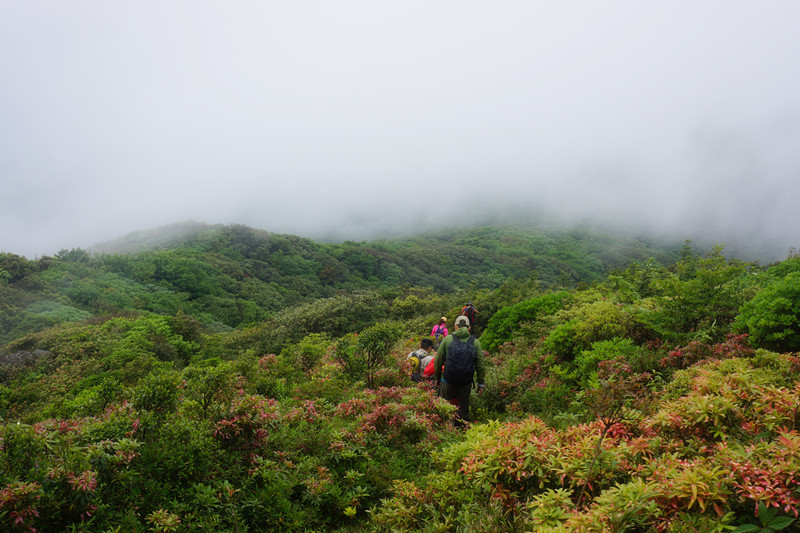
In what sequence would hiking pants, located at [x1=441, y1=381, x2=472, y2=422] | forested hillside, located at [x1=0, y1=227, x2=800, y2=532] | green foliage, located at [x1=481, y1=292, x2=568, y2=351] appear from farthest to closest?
1. green foliage, located at [x1=481, y1=292, x2=568, y2=351]
2. hiking pants, located at [x1=441, y1=381, x2=472, y2=422]
3. forested hillside, located at [x1=0, y1=227, x2=800, y2=532]

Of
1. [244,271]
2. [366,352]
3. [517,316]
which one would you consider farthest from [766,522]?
[244,271]

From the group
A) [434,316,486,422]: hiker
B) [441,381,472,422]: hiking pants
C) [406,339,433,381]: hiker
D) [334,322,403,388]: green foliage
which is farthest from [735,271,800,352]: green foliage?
[334,322,403,388]: green foliage

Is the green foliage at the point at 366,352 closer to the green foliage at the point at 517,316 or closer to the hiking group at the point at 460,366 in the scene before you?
the hiking group at the point at 460,366

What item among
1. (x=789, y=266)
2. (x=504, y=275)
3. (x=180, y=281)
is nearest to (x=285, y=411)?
(x=789, y=266)

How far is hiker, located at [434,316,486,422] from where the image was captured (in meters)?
6.09

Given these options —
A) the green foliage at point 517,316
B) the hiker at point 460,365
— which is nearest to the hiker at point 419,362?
the hiker at point 460,365

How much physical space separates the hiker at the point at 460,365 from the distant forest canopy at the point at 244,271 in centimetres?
1393

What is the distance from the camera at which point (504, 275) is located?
237 ft

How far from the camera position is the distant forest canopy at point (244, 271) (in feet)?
103

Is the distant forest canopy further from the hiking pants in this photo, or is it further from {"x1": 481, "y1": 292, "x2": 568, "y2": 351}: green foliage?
the hiking pants

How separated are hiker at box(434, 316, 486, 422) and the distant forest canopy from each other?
45.7 ft

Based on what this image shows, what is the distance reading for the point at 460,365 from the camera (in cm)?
610

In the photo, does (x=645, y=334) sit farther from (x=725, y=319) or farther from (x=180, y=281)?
(x=180, y=281)

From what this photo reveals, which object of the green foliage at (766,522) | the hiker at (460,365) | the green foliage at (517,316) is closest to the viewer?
the green foliage at (766,522)
